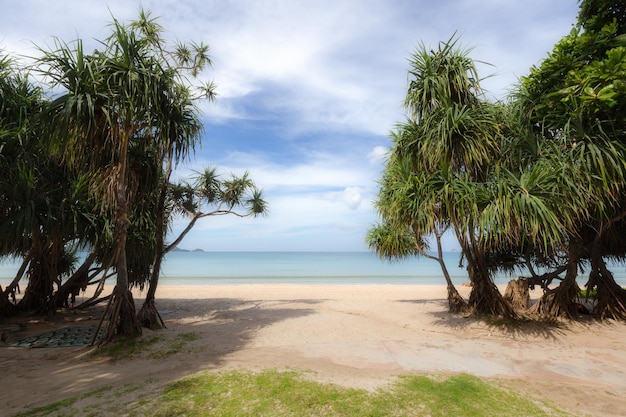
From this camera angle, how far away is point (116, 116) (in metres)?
6.33

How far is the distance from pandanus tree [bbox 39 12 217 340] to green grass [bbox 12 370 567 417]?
129 inches

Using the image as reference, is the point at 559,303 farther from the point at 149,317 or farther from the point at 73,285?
the point at 73,285

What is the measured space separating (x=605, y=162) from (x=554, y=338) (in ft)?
12.2

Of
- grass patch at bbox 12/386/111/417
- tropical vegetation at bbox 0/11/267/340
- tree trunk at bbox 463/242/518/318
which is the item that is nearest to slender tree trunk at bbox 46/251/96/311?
tropical vegetation at bbox 0/11/267/340

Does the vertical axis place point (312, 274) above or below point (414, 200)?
below

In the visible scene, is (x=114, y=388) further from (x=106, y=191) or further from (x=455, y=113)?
(x=455, y=113)

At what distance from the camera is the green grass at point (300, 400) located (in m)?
3.43

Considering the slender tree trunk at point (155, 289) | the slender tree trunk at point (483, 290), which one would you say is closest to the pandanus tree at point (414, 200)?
the slender tree trunk at point (483, 290)

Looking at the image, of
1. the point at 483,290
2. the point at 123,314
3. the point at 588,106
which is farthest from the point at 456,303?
the point at 123,314

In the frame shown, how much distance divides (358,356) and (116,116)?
6.04 metres

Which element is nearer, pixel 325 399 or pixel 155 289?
pixel 325 399

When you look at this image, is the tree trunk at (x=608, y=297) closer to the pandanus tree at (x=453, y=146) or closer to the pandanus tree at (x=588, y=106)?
the pandanus tree at (x=588, y=106)

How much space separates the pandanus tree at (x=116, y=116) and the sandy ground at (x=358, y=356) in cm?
158

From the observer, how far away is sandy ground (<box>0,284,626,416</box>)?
14.3 ft
